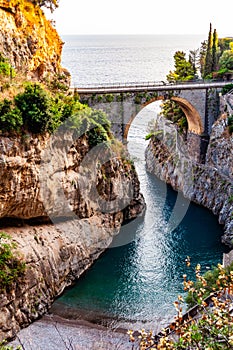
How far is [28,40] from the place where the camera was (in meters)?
35.3

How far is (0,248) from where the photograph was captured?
86.7 feet

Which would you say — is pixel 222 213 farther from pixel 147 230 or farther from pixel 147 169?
pixel 147 169

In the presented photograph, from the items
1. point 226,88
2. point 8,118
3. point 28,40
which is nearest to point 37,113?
point 8,118

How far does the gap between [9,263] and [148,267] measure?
1121 cm

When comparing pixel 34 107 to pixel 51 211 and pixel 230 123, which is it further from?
pixel 230 123

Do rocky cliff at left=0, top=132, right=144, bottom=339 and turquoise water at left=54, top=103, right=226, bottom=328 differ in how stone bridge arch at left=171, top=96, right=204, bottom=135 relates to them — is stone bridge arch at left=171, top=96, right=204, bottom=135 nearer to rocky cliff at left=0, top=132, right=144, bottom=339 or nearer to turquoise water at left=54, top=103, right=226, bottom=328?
turquoise water at left=54, top=103, right=226, bottom=328

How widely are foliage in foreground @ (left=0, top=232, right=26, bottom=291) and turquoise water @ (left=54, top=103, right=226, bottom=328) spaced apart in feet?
12.4

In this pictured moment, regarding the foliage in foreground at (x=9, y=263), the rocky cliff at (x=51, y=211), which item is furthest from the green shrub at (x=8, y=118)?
the foliage in foreground at (x=9, y=263)

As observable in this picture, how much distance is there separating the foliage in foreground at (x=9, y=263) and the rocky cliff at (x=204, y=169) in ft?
56.6

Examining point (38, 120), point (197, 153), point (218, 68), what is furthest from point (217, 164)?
point (38, 120)

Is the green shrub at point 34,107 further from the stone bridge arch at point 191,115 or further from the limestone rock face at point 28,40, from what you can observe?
the stone bridge arch at point 191,115

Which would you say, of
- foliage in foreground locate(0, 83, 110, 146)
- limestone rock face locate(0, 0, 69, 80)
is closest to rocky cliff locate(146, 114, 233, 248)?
foliage in foreground locate(0, 83, 110, 146)

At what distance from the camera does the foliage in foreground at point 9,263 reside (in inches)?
1008

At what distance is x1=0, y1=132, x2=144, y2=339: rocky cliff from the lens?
27.1 m
